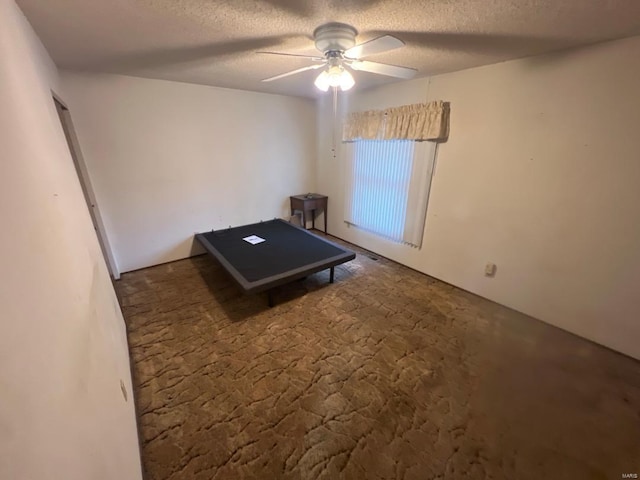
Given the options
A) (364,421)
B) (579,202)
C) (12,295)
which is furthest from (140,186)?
(579,202)

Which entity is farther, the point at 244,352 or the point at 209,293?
the point at 209,293

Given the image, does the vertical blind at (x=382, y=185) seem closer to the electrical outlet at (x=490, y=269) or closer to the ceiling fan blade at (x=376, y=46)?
the electrical outlet at (x=490, y=269)

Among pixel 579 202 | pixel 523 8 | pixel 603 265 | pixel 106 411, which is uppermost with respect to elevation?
pixel 523 8

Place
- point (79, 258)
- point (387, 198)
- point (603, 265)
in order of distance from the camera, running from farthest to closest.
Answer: point (387, 198) < point (603, 265) < point (79, 258)

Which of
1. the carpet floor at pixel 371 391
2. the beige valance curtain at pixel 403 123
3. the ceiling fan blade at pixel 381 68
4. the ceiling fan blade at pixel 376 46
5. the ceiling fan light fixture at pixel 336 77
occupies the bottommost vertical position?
the carpet floor at pixel 371 391

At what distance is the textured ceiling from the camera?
1.40 metres

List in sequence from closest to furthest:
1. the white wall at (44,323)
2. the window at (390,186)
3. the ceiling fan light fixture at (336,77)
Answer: the white wall at (44,323)
the ceiling fan light fixture at (336,77)
the window at (390,186)

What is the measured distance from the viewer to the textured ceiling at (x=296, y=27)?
4.61ft

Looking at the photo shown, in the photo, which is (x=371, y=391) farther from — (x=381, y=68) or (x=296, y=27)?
(x=296, y=27)

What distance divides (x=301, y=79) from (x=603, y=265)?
3220mm

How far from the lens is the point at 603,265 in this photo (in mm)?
2102

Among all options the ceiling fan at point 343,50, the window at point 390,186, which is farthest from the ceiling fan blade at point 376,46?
the window at point 390,186

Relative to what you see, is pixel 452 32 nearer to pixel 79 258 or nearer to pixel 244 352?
pixel 79 258

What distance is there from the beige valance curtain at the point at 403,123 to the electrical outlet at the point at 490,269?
1.39 m
